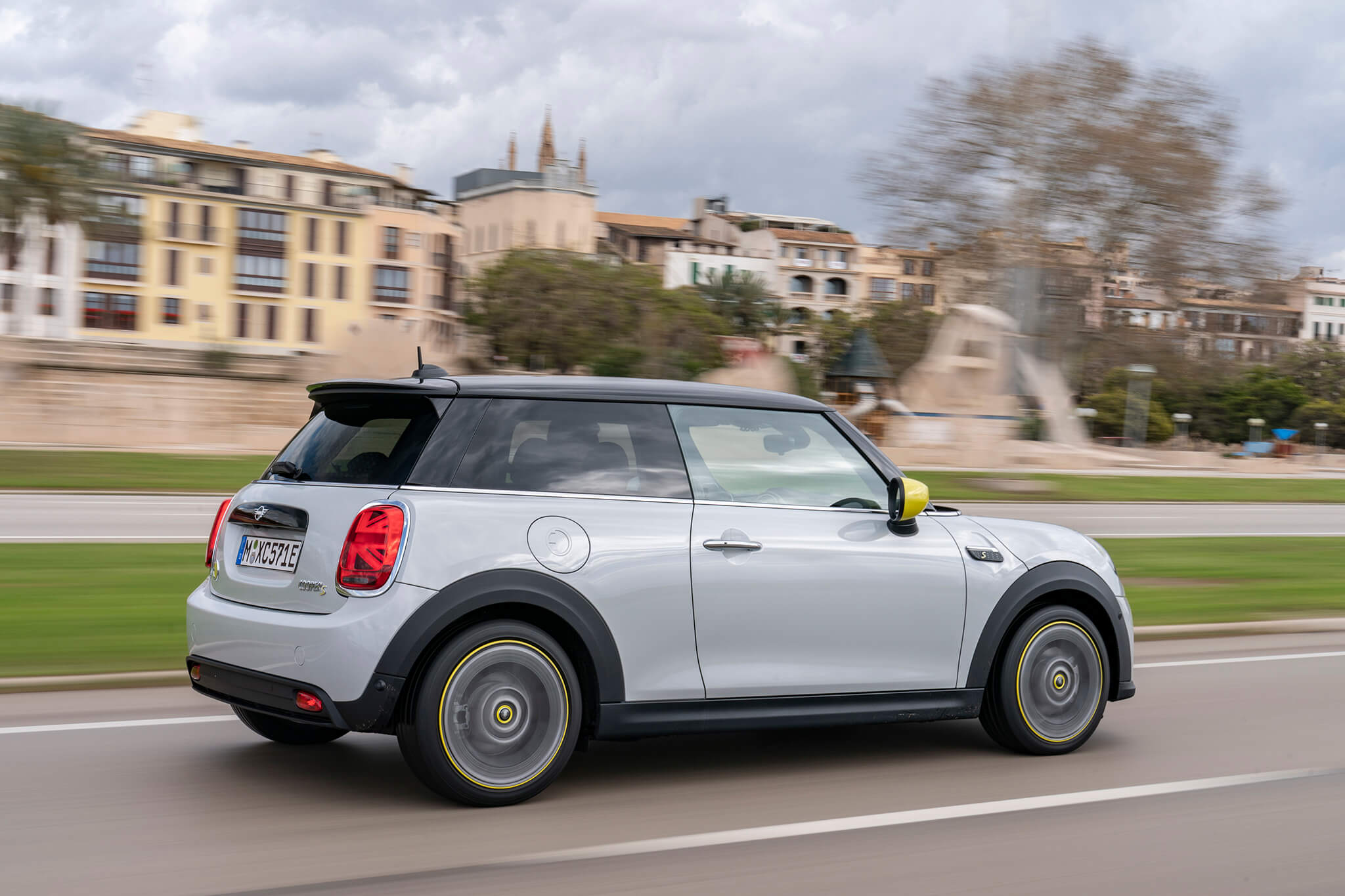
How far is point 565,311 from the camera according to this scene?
66625 mm

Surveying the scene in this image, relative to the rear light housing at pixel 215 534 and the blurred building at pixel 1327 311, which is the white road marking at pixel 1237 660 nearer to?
the rear light housing at pixel 215 534

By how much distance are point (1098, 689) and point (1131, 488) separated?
31416 mm

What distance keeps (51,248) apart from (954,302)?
46.4m

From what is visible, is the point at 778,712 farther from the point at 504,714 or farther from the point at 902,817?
the point at 504,714

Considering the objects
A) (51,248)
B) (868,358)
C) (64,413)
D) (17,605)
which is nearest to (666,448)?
(17,605)

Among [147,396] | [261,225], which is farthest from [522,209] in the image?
[147,396]

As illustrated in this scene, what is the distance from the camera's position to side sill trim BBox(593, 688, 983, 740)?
16.5 ft

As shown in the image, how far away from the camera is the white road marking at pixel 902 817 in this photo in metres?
4.45

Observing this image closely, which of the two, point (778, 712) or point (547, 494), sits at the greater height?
point (547, 494)

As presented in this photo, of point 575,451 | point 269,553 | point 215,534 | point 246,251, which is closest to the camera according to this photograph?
point 269,553

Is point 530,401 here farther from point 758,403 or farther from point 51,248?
point 51,248

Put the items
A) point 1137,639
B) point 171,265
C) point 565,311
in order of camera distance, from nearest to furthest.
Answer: point 1137,639
point 565,311
point 171,265

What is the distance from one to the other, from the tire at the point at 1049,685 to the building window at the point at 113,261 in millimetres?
73471

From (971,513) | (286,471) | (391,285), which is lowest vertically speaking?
(971,513)
